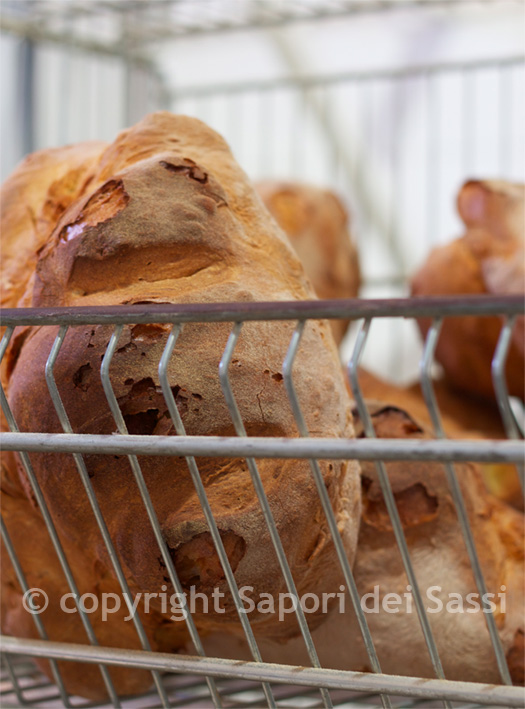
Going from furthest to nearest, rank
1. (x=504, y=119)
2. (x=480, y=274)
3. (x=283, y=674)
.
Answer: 1. (x=504, y=119)
2. (x=480, y=274)
3. (x=283, y=674)

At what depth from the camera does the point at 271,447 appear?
485 mm

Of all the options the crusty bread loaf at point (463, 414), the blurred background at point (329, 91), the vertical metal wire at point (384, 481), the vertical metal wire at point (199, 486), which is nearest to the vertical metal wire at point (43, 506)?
the vertical metal wire at point (199, 486)

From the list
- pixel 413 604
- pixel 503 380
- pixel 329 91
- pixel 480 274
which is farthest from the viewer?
pixel 329 91

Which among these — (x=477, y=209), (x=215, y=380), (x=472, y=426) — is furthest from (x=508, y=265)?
(x=215, y=380)

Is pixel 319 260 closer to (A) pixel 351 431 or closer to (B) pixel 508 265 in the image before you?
(B) pixel 508 265

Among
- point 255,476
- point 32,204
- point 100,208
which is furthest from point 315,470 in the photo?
point 32,204

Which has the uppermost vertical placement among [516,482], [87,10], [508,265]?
[87,10]

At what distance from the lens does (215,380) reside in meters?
0.57

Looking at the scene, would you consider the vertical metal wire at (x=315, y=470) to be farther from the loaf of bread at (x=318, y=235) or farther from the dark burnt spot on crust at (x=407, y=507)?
the loaf of bread at (x=318, y=235)

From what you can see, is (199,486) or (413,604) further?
(413,604)

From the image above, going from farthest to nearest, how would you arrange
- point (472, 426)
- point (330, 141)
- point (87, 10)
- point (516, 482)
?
1. point (330, 141)
2. point (87, 10)
3. point (472, 426)
4. point (516, 482)

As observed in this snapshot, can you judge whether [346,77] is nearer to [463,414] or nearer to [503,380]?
[463,414]

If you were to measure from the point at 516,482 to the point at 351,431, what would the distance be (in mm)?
470

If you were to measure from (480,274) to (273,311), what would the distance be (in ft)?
2.28
